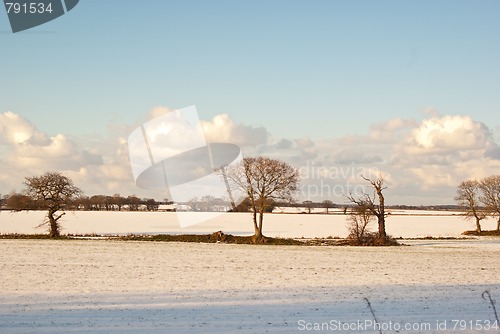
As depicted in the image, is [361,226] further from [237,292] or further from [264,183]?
[237,292]

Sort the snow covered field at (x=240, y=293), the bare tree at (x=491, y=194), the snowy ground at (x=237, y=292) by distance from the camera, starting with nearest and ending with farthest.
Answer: the snow covered field at (x=240, y=293) < the snowy ground at (x=237, y=292) < the bare tree at (x=491, y=194)

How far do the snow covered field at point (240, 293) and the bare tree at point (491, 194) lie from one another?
1911 inches

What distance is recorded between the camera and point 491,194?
8506 cm

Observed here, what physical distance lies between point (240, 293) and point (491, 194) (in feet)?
246

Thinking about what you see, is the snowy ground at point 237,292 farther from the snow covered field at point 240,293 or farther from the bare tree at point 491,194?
the bare tree at point 491,194

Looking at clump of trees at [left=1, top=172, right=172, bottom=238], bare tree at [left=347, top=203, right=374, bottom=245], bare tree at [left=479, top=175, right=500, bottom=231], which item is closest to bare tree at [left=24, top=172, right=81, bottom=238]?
clump of trees at [left=1, top=172, right=172, bottom=238]

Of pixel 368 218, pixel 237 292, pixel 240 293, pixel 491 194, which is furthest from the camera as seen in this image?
pixel 491 194

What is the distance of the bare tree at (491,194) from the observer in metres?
83.0

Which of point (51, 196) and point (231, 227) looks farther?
point (231, 227)

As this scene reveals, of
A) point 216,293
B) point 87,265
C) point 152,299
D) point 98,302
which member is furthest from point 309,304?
point 87,265

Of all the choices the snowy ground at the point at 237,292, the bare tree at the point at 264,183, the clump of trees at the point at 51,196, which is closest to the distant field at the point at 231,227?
the clump of trees at the point at 51,196

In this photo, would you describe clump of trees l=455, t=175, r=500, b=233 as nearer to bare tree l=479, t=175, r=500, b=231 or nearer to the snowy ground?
bare tree l=479, t=175, r=500, b=231

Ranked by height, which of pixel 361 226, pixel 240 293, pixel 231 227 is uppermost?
pixel 361 226

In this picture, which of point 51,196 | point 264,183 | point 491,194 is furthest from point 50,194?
point 491,194
